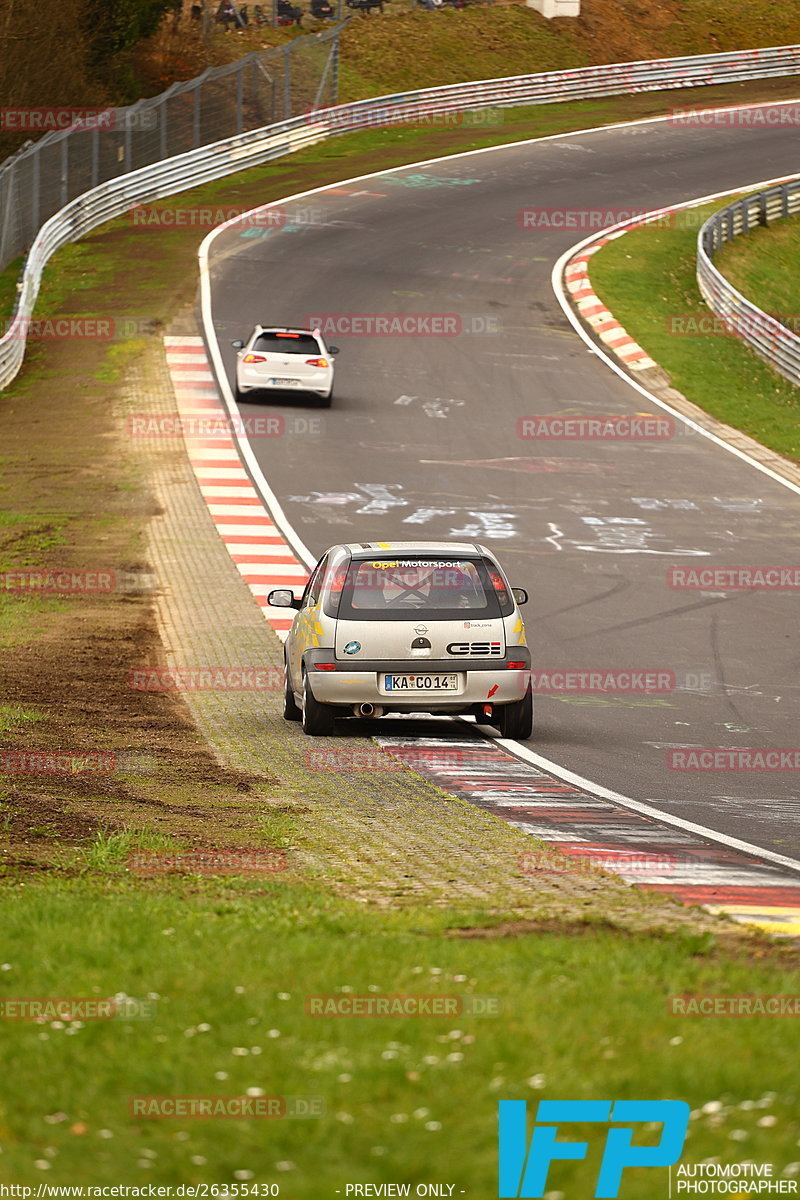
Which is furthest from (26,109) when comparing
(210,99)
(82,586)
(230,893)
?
(230,893)

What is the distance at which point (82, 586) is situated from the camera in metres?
21.0

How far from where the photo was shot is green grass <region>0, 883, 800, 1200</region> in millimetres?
4355

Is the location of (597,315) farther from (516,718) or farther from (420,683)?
(420,683)

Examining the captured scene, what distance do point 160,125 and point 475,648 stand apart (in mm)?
41854

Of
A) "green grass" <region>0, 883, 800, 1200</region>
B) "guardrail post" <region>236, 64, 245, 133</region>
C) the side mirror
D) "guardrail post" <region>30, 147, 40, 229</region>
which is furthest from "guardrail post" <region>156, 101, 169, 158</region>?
"green grass" <region>0, 883, 800, 1200</region>

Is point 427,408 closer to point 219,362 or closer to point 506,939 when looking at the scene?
point 219,362

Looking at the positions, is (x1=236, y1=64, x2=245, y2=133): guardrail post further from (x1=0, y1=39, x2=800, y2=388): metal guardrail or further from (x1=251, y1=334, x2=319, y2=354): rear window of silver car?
(x1=251, y1=334, x2=319, y2=354): rear window of silver car

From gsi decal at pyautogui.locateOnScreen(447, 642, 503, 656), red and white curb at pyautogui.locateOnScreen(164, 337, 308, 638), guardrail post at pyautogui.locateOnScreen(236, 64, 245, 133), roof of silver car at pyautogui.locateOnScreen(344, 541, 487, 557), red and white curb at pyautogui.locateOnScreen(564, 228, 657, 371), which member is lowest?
red and white curb at pyautogui.locateOnScreen(164, 337, 308, 638)

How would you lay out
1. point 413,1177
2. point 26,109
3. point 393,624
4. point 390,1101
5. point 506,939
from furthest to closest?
1. point 26,109
2. point 393,624
3. point 506,939
4. point 390,1101
5. point 413,1177

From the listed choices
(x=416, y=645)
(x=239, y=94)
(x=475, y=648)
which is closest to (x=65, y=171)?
(x=239, y=94)

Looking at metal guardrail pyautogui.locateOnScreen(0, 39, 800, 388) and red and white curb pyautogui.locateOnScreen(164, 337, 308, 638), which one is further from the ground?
metal guardrail pyautogui.locateOnScreen(0, 39, 800, 388)

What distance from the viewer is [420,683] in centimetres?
1338

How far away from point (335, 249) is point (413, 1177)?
41.2 m

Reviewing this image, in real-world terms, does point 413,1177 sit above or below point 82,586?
above
